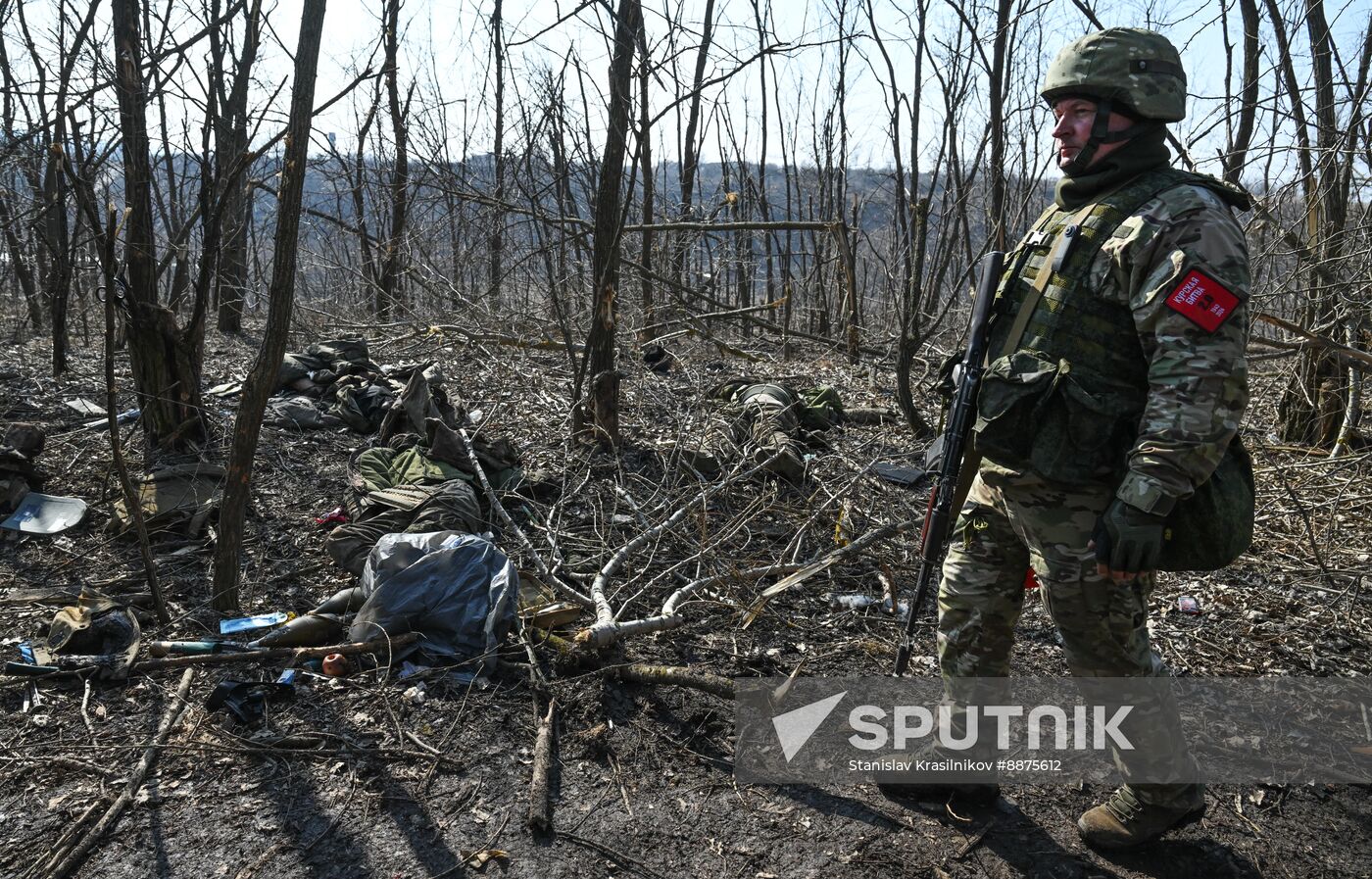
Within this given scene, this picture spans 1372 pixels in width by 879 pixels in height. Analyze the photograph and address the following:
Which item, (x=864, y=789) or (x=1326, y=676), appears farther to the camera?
(x=1326, y=676)

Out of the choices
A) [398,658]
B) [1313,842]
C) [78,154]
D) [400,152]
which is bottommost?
[1313,842]

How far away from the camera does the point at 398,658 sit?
313 centimetres

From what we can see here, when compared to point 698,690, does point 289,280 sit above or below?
above

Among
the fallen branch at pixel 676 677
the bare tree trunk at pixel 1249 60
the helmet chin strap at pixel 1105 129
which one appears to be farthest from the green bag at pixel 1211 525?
the bare tree trunk at pixel 1249 60

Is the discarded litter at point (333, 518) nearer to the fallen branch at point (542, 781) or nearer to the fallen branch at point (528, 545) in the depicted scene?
the fallen branch at point (528, 545)

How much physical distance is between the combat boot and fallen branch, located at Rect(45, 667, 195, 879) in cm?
248

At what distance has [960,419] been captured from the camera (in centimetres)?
235

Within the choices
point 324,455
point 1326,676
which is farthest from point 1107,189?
point 324,455

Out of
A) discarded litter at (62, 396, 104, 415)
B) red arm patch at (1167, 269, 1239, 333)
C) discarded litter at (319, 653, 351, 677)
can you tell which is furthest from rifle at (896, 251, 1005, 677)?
discarded litter at (62, 396, 104, 415)

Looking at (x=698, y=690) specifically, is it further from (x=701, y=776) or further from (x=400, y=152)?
(x=400, y=152)

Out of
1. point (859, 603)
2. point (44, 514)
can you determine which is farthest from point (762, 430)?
point (44, 514)

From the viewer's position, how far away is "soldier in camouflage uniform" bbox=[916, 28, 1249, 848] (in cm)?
189

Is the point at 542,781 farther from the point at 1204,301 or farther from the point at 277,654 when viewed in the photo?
the point at 1204,301

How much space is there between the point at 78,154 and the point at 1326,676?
276 inches
